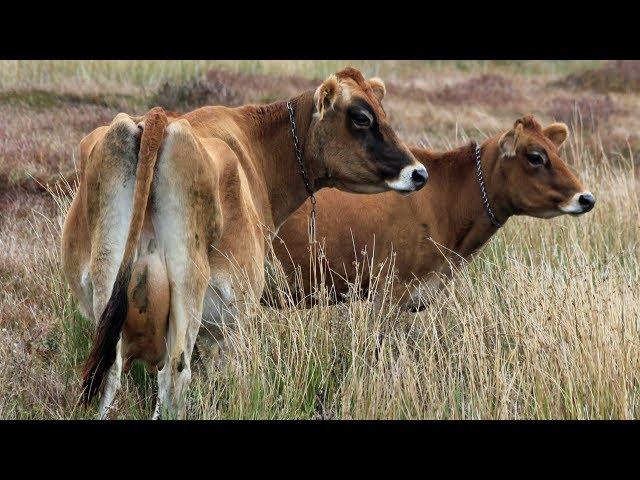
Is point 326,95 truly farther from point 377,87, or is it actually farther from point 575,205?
point 575,205

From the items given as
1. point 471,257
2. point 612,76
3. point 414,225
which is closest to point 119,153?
point 414,225

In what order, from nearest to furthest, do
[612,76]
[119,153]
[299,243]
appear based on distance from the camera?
[119,153] → [299,243] → [612,76]

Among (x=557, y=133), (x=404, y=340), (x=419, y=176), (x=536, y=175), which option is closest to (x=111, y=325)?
(x=404, y=340)

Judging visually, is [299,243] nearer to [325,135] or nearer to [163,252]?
[325,135]

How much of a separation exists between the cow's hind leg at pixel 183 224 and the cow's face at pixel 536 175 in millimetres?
3894

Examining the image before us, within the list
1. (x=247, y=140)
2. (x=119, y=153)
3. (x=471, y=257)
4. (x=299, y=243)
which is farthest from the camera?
(x=471, y=257)

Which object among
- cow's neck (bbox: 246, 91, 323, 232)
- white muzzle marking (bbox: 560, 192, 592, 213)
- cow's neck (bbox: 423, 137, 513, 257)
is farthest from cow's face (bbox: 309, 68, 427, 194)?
white muzzle marking (bbox: 560, 192, 592, 213)

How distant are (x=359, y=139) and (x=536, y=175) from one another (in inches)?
86.4

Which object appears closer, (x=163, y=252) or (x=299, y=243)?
(x=163, y=252)

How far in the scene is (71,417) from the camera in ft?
21.3

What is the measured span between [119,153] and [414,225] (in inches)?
149

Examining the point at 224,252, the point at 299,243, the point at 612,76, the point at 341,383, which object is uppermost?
the point at 612,76

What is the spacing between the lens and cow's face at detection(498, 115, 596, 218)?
9.02 m

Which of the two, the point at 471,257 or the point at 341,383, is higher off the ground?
the point at 471,257
